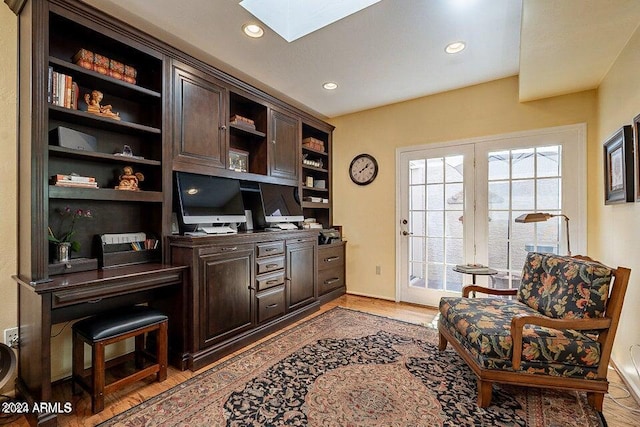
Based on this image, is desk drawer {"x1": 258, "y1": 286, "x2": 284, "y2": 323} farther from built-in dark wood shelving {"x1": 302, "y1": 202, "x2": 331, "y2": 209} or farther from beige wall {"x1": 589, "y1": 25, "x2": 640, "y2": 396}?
beige wall {"x1": 589, "y1": 25, "x2": 640, "y2": 396}

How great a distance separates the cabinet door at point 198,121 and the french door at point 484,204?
7.50 ft

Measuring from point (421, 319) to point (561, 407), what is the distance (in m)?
1.55

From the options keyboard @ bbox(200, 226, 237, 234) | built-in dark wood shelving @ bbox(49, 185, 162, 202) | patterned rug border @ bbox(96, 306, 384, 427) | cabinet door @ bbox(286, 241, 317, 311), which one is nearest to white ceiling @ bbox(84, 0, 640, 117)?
built-in dark wood shelving @ bbox(49, 185, 162, 202)

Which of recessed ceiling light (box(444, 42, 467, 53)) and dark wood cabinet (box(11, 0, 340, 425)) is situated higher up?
recessed ceiling light (box(444, 42, 467, 53))

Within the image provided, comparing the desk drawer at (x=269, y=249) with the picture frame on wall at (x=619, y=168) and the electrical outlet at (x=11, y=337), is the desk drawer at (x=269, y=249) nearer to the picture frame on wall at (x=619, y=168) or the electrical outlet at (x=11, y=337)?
the electrical outlet at (x=11, y=337)

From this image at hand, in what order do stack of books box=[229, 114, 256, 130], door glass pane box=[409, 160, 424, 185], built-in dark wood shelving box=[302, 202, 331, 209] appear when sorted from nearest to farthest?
→ stack of books box=[229, 114, 256, 130], door glass pane box=[409, 160, 424, 185], built-in dark wood shelving box=[302, 202, 331, 209]

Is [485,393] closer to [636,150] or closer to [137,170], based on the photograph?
[636,150]

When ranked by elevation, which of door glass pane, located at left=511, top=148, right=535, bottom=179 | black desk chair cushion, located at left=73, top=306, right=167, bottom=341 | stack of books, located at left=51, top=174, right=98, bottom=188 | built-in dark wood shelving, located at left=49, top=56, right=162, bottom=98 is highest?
built-in dark wood shelving, located at left=49, top=56, right=162, bottom=98

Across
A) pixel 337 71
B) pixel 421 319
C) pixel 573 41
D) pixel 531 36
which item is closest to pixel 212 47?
pixel 337 71

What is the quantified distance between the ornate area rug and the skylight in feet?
8.58

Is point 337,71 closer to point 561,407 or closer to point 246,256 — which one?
point 246,256

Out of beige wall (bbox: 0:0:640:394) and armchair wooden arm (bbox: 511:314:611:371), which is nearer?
armchair wooden arm (bbox: 511:314:611:371)

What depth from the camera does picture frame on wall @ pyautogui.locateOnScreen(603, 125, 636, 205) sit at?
1.97 m

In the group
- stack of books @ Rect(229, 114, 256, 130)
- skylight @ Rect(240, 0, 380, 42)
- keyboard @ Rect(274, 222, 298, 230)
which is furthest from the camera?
keyboard @ Rect(274, 222, 298, 230)
